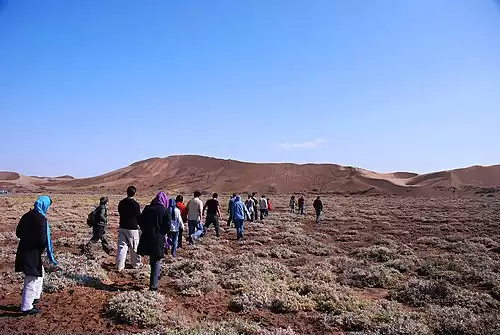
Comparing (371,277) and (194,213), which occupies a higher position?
(194,213)

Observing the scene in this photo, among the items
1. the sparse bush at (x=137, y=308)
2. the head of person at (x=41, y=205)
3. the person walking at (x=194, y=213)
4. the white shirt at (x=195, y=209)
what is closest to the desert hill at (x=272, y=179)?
the person walking at (x=194, y=213)

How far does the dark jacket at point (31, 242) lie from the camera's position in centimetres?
602

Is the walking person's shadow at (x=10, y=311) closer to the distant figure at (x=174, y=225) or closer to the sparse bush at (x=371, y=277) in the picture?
the distant figure at (x=174, y=225)

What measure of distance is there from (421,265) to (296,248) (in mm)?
4463

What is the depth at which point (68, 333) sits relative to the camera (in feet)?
18.7

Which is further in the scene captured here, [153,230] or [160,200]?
[160,200]

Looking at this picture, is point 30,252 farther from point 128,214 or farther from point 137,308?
point 128,214

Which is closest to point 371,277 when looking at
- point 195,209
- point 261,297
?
point 261,297

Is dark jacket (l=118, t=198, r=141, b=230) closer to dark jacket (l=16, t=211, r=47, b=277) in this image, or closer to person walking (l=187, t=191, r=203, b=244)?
dark jacket (l=16, t=211, r=47, b=277)

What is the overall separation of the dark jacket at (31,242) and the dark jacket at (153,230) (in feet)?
5.74

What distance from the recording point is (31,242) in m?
6.10

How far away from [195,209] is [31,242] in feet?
24.7

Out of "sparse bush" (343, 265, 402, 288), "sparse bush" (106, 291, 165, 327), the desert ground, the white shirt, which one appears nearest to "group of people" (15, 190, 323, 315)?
the desert ground

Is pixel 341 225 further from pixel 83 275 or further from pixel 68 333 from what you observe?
pixel 68 333
